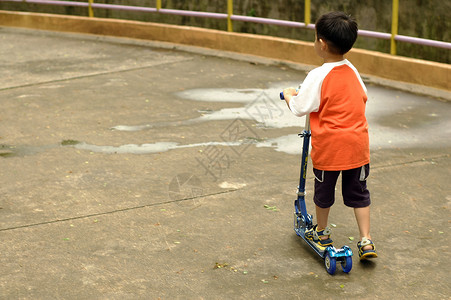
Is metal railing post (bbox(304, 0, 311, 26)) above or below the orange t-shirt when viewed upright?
above

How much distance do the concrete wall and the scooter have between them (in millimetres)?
5039

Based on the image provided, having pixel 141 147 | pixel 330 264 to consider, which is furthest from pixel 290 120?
pixel 330 264

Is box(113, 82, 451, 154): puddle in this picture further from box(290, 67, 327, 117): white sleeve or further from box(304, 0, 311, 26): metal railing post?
box(290, 67, 327, 117): white sleeve

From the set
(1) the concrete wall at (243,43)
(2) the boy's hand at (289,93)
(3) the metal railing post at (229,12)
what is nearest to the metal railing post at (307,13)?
(1) the concrete wall at (243,43)

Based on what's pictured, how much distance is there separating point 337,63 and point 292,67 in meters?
7.17

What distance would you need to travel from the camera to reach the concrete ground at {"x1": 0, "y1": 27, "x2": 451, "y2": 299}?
4.55 m

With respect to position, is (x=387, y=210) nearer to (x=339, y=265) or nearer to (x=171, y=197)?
(x=339, y=265)

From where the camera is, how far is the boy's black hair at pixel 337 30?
14.4 feet

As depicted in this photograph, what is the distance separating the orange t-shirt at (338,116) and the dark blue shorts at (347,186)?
86 mm

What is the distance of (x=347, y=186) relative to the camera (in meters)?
4.72

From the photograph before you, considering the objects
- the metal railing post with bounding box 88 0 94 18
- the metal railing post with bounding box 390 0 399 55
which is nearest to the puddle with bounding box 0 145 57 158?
the metal railing post with bounding box 390 0 399 55

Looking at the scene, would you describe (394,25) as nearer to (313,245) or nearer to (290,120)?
(290,120)

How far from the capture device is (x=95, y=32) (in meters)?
14.8

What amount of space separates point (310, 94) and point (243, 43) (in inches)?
320
